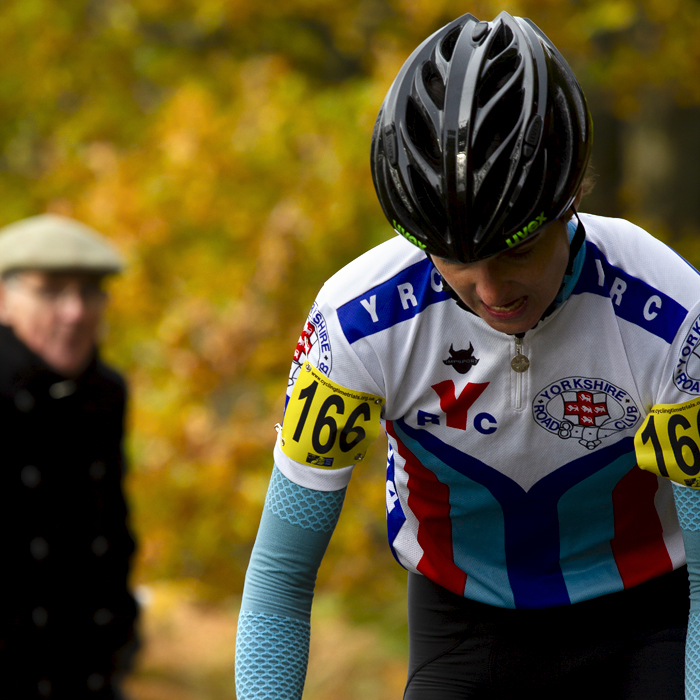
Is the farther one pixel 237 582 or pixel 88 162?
pixel 88 162

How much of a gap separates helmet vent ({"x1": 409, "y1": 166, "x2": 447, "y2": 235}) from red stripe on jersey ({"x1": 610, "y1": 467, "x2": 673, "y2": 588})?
791 millimetres

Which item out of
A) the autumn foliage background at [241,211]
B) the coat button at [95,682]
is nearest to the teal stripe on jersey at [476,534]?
the coat button at [95,682]

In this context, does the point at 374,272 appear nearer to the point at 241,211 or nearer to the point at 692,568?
the point at 692,568

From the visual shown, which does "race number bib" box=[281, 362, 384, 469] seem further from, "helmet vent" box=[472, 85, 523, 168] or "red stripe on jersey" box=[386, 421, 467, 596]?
"helmet vent" box=[472, 85, 523, 168]

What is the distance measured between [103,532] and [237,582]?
2739 mm

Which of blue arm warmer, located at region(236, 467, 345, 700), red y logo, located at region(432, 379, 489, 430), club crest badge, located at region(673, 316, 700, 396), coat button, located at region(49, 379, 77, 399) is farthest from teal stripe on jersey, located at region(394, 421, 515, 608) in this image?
coat button, located at region(49, 379, 77, 399)

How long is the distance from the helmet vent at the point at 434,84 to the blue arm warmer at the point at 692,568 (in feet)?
2.83

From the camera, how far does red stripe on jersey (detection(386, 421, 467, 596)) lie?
2.19m

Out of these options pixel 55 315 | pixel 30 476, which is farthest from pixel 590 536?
pixel 55 315

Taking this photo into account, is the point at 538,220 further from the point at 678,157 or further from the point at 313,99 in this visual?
the point at 678,157

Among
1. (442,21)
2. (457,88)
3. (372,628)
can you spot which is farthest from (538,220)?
(372,628)

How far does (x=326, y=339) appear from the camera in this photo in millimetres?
1957

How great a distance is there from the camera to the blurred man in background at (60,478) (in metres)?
4.15

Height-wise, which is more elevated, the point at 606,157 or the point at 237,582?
the point at 606,157
